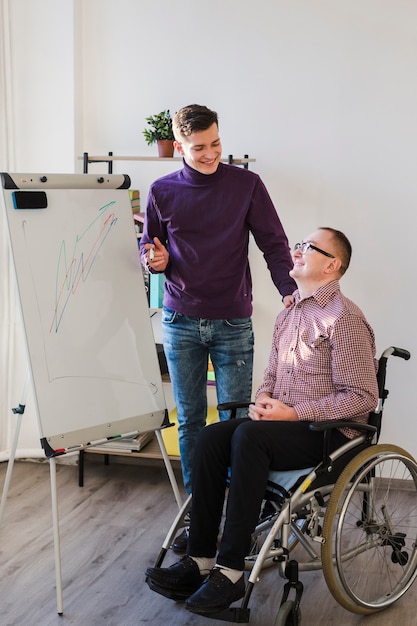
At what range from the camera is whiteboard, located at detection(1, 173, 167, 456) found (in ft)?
8.52

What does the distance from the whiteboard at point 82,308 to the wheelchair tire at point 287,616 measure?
83 cm

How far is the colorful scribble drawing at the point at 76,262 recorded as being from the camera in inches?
104

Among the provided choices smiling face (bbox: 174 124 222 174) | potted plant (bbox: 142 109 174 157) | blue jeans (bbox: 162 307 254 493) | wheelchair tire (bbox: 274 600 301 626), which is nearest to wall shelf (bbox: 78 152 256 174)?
potted plant (bbox: 142 109 174 157)

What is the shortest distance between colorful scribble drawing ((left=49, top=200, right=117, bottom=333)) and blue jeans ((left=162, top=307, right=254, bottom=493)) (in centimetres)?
34

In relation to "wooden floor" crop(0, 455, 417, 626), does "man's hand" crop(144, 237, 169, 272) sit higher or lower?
higher

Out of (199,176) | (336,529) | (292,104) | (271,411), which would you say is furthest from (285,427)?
(292,104)

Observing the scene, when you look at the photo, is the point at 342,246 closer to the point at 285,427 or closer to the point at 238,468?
the point at 285,427

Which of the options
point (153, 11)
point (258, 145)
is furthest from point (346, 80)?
point (153, 11)

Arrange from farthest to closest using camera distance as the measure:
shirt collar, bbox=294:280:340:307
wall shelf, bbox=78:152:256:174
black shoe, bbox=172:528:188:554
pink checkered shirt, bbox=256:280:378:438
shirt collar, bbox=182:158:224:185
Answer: wall shelf, bbox=78:152:256:174 → black shoe, bbox=172:528:188:554 → shirt collar, bbox=182:158:224:185 → shirt collar, bbox=294:280:340:307 → pink checkered shirt, bbox=256:280:378:438

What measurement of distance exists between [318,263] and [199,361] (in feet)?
1.98

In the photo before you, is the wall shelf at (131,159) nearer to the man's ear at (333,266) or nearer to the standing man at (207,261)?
the standing man at (207,261)

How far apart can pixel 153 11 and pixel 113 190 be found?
1.15m

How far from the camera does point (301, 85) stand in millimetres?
3438

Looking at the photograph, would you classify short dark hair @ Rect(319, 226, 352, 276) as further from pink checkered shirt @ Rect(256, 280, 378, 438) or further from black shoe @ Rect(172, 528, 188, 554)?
black shoe @ Rect(172, 528, 188, 554)
